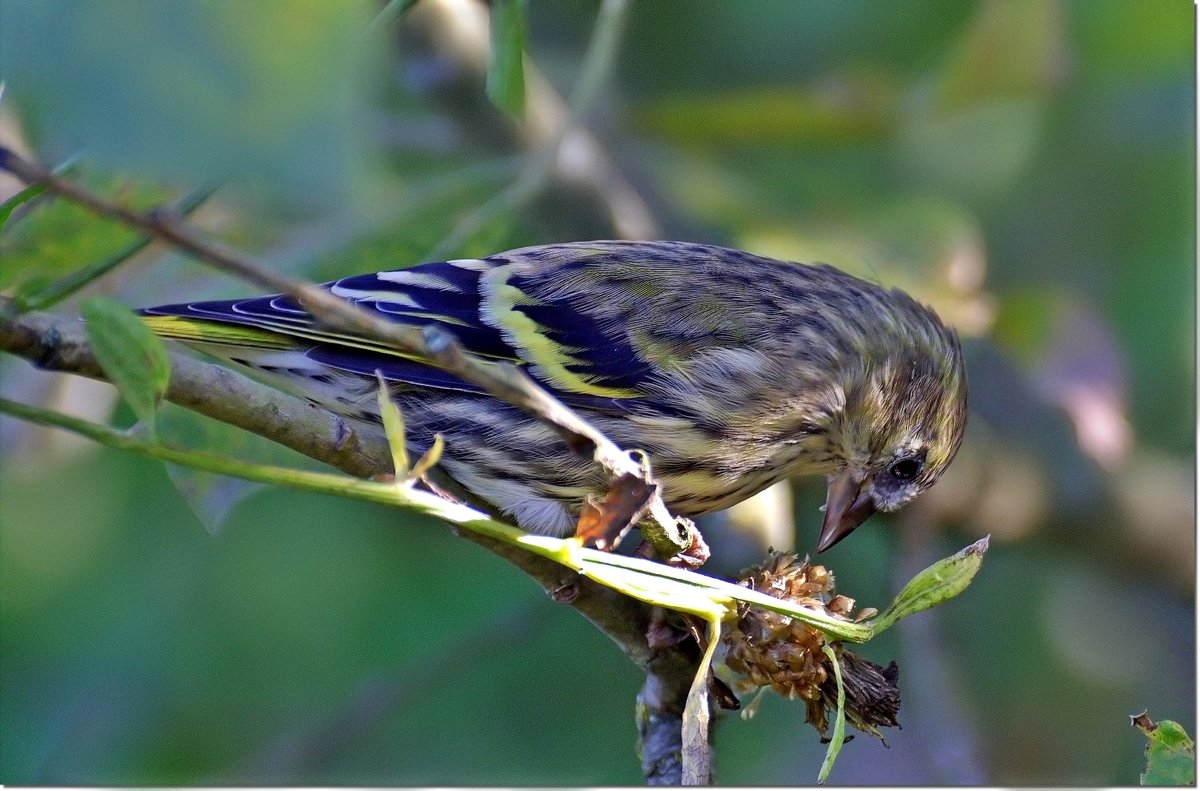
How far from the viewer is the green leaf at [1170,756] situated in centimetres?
96

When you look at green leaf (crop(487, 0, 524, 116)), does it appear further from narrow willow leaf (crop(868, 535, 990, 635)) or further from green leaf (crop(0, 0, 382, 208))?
narrow willow leaf (crop(868, 535, 990, 635))

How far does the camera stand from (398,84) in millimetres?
2225

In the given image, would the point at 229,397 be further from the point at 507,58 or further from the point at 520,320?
the point at 520,320

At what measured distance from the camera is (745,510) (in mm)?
1825

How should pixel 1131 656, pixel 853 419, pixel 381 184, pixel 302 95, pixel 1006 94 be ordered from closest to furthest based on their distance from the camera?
1. pixel 302 95
2. pixel 853 419
3. pixel 381 184
4. pixel 1006 94
5. pixel 1131 656

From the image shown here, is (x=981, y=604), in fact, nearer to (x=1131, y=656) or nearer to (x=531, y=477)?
(x=1131, y=656)

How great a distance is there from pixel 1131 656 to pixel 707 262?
4.41 feet

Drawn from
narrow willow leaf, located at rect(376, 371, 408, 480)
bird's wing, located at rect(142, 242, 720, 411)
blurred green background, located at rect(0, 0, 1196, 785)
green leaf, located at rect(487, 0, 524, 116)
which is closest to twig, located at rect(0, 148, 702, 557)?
narrow willow leaf, located at rect(376, 371, 408, 480)

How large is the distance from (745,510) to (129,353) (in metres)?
1.24

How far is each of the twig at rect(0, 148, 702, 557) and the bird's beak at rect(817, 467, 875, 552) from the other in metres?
0.77

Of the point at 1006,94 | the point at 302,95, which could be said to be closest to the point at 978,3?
the point at 1006,94

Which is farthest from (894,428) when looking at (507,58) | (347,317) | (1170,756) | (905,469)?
(347,317)

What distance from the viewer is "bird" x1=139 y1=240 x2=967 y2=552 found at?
4.45ft

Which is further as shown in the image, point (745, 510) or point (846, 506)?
point (745, 510)
